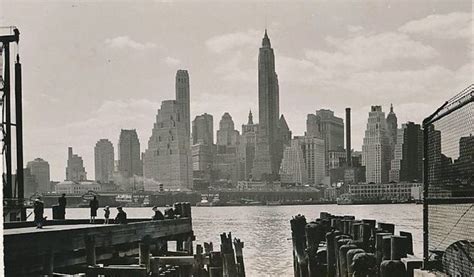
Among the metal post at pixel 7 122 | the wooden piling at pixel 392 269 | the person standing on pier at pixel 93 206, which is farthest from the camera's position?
the person standing on pier at pixel 93 206

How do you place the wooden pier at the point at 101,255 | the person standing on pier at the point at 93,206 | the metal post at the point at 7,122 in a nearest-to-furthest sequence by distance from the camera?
the wooden pier at the point at 101,255, the metal post at the point at 7,122, the person standing on pier at the point at 93,206

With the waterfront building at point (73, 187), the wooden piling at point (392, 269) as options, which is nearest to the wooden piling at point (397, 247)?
the wooden piling at point (392, 269)

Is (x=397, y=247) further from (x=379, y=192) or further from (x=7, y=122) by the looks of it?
(x=379, y=192)

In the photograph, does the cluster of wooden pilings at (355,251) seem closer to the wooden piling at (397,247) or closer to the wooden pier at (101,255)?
the wooden piling at (397,247)

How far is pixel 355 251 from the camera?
7.09 m

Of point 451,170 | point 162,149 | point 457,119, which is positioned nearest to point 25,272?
point 457,119

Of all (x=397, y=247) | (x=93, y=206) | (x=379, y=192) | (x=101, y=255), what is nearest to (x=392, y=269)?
(x=397, y=247)

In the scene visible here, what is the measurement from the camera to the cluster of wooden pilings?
245 inches

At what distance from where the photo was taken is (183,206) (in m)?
22.4

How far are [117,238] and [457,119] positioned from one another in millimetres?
8487

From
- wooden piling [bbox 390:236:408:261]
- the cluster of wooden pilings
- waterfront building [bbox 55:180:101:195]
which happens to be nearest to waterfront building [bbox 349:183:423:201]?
waterfront building [bbox 55:180:101:195]

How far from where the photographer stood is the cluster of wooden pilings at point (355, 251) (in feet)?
20.4

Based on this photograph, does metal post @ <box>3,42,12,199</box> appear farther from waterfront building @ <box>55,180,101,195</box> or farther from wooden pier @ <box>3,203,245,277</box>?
waterfront building @ <box>55,180,101,195</box>

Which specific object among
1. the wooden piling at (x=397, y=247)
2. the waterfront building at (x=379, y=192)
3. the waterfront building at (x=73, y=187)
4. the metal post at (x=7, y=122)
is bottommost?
the waterfront building at (x=379, y=192)
